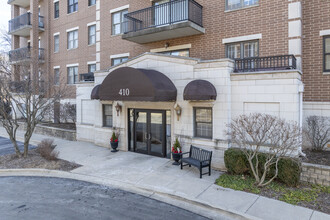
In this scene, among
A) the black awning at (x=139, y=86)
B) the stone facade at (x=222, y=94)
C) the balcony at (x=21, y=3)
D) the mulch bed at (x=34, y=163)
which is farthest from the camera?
the balcony at (x=21, y=3)

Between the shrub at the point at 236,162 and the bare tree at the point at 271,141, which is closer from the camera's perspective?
the bare tree at the point at 271,141

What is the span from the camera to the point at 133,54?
16391 millimetres

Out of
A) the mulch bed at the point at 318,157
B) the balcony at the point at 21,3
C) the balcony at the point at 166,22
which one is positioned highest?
the balcony at the point at 21,3

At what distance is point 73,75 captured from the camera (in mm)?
22453

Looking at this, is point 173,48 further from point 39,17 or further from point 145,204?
point 39,17

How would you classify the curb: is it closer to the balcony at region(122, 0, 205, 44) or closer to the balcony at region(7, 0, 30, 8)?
the balcony at region(122, 0, 205, 44)

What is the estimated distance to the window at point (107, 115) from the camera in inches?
555

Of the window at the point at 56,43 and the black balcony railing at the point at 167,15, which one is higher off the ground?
the window at the point at 56,43

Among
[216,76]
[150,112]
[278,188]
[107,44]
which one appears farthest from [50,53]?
[278,188]

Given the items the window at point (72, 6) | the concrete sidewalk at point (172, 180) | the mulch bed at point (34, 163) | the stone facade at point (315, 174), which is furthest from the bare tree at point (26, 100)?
the stone facade at point (315, 174)

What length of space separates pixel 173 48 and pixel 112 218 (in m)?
10.9

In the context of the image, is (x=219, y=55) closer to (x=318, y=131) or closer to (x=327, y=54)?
(x=327, y=54)

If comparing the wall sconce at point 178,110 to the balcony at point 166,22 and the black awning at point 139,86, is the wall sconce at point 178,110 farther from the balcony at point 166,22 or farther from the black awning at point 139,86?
the balcony at point 166,22

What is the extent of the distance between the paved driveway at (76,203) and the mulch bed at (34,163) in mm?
1476
